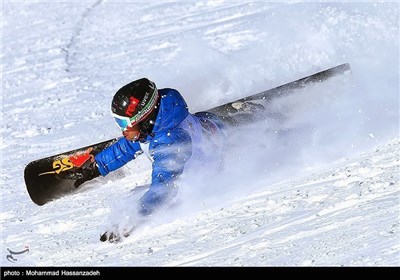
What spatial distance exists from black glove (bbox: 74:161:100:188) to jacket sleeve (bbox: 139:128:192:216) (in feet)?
3.71

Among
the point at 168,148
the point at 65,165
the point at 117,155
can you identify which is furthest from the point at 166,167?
the point at 65,165

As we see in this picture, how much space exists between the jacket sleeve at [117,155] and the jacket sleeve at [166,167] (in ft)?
2.38

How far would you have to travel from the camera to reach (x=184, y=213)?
6.38 metres

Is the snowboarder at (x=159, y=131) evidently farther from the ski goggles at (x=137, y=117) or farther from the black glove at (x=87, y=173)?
the black glove at (x=87, y=173)

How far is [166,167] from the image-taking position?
20.9ft

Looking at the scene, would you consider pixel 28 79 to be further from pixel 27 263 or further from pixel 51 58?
pixel 27 263

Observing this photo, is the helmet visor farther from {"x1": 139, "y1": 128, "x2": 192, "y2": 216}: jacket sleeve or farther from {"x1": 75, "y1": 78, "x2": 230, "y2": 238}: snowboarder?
{"x1": 139, "y1": 128, "x2": 192, "y2": 216}: jacket sleeve

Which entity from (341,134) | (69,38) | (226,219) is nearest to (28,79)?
(69,38)

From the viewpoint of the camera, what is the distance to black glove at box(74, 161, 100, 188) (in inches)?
294

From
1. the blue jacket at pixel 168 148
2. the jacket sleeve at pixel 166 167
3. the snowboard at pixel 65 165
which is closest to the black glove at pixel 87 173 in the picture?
the snowboard at pixel 65 165

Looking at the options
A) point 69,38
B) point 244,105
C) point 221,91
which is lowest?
point 69,38

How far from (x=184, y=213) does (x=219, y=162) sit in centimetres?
99

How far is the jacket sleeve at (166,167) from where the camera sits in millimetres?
6289

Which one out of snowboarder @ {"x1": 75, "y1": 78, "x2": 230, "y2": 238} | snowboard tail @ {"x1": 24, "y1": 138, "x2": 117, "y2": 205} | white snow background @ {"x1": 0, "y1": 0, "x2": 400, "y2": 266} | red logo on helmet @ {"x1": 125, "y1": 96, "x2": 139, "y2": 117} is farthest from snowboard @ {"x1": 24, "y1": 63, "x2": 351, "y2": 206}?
red logo on helmet @ {"x1": 125, "y1": 96, "x2": 139, "y2": 117}
